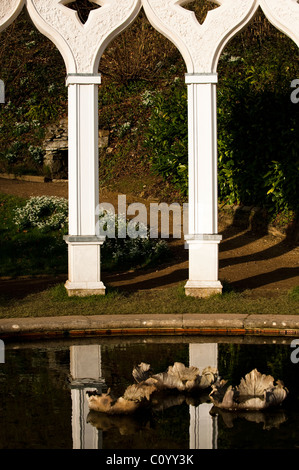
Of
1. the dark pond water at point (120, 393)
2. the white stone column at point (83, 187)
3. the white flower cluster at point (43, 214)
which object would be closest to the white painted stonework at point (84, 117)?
the white stone column at point (83, 187)

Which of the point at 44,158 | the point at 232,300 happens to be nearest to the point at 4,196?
the point at 44,158

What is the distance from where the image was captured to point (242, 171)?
14.0 m

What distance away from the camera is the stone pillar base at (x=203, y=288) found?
958 centimetres

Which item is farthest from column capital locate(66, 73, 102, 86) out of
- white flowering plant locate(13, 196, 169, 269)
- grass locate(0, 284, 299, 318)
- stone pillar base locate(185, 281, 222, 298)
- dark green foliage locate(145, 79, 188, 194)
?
dark green foliage locate(145, 79, 188, 194)

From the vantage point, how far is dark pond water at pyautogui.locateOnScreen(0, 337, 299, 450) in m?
4.69

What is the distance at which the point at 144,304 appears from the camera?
900 cm

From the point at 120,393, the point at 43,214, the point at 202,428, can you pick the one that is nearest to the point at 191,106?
the point at 120,393

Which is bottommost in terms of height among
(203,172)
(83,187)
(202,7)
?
(83,187)

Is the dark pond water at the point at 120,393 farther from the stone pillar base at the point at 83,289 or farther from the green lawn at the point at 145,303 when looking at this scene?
the stone pillar base at the point at 83,289

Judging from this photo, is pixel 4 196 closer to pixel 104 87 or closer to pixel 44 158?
pixel 44 158

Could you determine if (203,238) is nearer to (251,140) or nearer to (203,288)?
(203,288)

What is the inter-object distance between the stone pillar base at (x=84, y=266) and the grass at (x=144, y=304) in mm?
144

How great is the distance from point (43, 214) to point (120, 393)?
8861 mm
